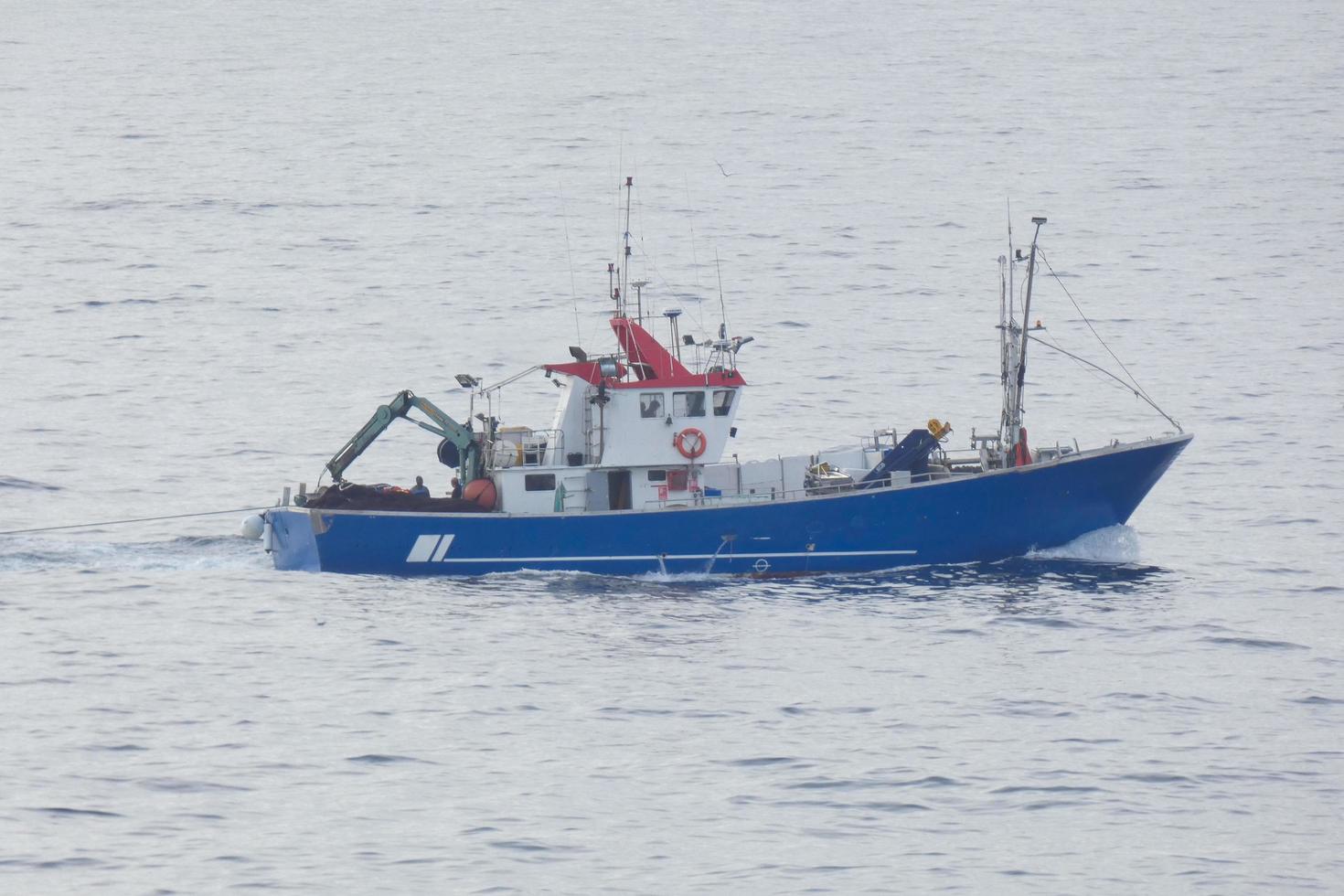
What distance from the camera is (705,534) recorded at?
45562mm

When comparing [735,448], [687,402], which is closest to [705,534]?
[687,402]

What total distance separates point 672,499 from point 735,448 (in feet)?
41.3

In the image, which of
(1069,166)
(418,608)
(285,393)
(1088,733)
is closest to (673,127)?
(1069,166)

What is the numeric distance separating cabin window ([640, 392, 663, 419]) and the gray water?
402 centimetres

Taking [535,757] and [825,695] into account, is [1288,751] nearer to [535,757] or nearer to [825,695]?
[825,695]

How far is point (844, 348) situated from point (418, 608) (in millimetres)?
33860

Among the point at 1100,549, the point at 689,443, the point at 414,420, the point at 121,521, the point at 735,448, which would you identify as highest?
the point at 414,420

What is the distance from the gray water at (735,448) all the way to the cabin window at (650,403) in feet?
13.2

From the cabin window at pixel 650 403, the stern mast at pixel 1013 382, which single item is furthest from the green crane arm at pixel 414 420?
the stern mast at pixel 1013 382

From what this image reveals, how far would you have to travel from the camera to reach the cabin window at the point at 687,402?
46.1m

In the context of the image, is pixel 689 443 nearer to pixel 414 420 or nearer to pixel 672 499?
pixel 672 499

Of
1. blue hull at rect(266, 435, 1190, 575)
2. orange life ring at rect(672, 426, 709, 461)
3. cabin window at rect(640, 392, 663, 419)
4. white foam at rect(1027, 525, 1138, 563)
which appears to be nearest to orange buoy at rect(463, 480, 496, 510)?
blue hull at rect(266, 435, 1190, 575)

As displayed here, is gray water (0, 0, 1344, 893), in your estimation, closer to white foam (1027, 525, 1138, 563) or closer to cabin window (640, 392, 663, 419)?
white foam (1027, 525, 1138, 563)

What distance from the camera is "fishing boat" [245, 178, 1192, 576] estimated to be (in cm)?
4559
